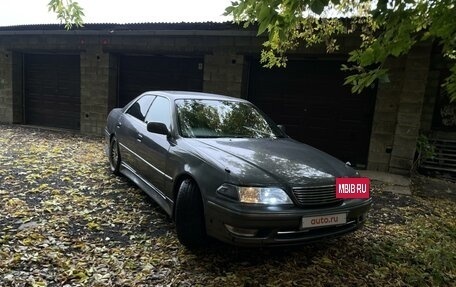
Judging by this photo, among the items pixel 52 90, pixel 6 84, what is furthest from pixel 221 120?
pixel 6 84

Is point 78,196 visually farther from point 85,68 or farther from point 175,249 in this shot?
point 85,68

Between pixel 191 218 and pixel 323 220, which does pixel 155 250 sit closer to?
pixel 191 218

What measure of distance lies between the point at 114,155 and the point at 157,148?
2084mm

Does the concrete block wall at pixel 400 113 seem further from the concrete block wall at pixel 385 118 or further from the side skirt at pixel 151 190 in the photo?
the side skirt at pixel 151 190

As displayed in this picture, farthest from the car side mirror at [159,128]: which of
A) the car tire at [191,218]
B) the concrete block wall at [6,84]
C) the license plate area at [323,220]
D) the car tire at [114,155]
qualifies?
the concrete block wall at [6,84]

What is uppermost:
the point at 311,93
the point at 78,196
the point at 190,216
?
A: the point at 311,93

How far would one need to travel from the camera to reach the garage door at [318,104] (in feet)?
26.3

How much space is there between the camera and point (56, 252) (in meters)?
3.23

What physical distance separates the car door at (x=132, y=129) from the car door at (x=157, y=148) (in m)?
0.17

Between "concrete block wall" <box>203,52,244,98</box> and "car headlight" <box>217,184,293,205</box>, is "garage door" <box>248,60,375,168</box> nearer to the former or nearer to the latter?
"concrete block wall" <box>203,52,244,98</box>

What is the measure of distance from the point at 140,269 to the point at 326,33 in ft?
15.3

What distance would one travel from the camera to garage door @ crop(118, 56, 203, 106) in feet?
31.1

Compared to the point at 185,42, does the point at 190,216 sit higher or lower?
lower

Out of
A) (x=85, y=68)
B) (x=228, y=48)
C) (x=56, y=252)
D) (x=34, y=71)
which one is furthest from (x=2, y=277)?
(x=34, y=71)
